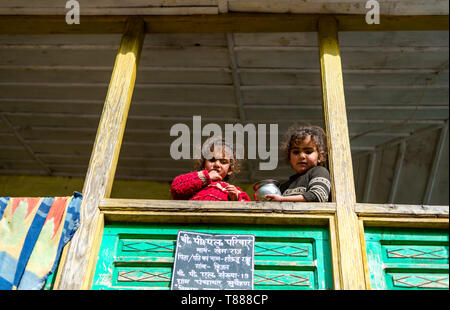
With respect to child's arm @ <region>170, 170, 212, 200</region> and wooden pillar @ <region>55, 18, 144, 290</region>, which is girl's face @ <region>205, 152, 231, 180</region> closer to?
child's arm @ <region>170, 170, 212, 200</region>

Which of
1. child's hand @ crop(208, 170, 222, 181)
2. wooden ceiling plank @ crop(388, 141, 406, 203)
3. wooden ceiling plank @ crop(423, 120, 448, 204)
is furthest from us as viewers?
wooden ceiling plank @ crop(388, 141, 406, 203)

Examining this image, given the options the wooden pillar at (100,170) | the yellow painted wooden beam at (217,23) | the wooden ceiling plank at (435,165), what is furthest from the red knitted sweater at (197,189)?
the wooden ceiling plank at (435,165)

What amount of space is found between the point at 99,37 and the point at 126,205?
2571 millimetres

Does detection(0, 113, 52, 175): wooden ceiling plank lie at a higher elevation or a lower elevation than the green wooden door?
higher

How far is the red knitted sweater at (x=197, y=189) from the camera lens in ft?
12.7

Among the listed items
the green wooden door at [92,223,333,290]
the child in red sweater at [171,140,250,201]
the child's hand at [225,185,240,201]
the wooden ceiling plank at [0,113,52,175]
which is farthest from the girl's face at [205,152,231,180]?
the wooden ceiling plank at [0,113,52,175]

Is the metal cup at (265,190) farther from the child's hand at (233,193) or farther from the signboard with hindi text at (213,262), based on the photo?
the signboard with hindi text at (213,262)

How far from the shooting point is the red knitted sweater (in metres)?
3.88

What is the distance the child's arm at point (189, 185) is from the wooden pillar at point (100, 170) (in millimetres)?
558

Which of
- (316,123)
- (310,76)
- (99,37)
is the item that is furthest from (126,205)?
(316,123)

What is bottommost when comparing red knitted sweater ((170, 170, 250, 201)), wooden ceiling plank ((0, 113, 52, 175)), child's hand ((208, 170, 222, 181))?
red knitted sweater ((170, 170, 250, 201))

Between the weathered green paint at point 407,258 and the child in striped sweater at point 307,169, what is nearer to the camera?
the weathered green paint at point 407,258

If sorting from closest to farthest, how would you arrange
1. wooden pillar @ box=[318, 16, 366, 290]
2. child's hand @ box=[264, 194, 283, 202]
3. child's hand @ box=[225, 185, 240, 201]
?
wooden pillar @ box=[318, 16, 366, 290] < child's hand @ box=[264, 194, 283, 202] < child's hand @ box=[225, 185, 240, 201]

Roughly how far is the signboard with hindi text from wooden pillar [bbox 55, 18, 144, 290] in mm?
579
